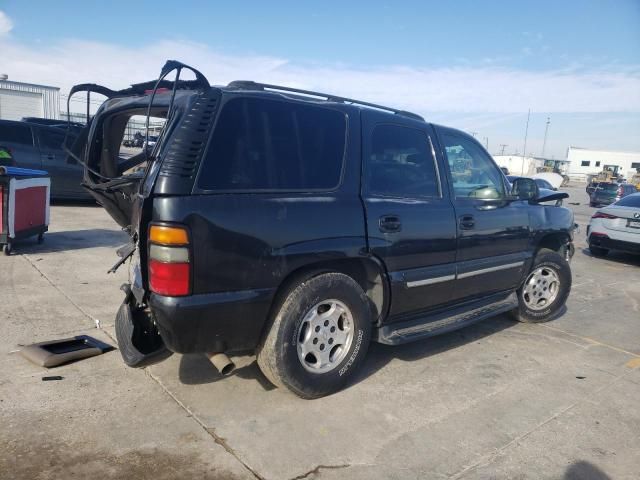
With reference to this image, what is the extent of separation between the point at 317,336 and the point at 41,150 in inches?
376

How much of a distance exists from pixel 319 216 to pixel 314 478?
59.7 inches

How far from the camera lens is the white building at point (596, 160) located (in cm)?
8062

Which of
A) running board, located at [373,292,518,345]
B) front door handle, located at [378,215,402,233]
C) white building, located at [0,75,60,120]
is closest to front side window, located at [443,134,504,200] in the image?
front door handle, located at [378,215,402,233]

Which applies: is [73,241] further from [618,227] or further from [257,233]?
[618,227]

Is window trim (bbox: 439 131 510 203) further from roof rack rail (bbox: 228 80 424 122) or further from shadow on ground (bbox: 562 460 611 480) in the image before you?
shadow on ground (bbox: 562 460 611 480)

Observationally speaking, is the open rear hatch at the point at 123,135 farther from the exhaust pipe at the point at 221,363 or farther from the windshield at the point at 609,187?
the windshield at the point at 609,187

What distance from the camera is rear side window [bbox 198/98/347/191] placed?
2.91 meters

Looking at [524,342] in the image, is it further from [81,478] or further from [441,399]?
[81,478]

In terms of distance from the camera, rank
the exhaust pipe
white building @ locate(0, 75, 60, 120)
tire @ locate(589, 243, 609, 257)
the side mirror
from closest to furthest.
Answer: the exhaust pipe
the side mirror
tire @ locate(589, 243, 609, 257)
white building @ locate(0, 75, 60, 120)

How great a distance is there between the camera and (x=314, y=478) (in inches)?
102

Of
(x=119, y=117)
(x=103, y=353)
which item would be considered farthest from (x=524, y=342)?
(x=119, y=117)

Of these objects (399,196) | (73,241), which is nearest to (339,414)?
(399,196)

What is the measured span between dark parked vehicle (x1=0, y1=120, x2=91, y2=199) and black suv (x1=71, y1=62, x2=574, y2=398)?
24.5 ft

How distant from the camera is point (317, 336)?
3338 mm
